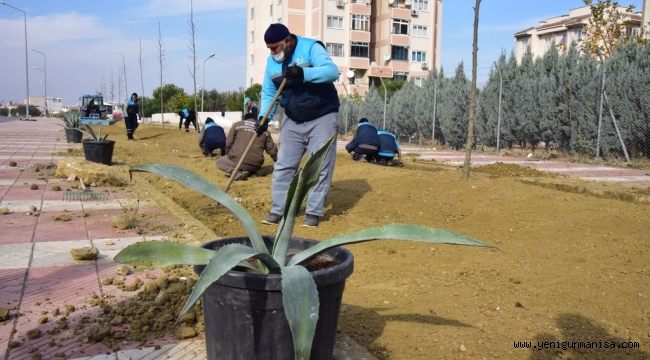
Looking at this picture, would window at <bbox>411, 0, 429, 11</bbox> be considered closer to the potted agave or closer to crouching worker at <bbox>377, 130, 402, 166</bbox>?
crouching worker at <bbox>377, 130, 402, 166</bbox>

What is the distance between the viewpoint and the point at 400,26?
5300cm

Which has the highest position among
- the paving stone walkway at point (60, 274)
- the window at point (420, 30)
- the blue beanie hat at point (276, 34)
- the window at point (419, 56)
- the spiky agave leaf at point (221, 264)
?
the window at point (420, 30)

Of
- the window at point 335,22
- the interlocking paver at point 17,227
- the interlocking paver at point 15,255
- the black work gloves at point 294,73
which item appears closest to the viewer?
the interlocking paver at point 15,255

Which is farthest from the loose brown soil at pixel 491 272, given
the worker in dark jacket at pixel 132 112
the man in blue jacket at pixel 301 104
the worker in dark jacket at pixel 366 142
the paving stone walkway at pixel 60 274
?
the worker in dark jacket at pixel 132 112

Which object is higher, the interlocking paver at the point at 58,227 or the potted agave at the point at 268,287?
the potted agave at the point at 268,287

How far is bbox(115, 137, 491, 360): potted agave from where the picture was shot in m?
1.70

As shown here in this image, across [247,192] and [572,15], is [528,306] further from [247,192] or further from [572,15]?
[572,15]

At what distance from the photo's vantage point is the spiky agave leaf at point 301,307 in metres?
1.56

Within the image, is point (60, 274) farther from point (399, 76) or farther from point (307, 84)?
point (399, 76)

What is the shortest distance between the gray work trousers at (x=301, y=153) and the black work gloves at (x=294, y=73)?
61cm

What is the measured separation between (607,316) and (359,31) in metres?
51.8

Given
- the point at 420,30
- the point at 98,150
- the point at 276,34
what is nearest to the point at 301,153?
the point at 276,34

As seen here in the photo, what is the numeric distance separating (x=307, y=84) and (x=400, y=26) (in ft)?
167

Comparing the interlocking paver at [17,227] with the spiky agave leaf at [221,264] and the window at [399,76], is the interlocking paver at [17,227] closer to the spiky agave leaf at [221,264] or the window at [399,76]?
the spiky agave leaf at [221,264]
